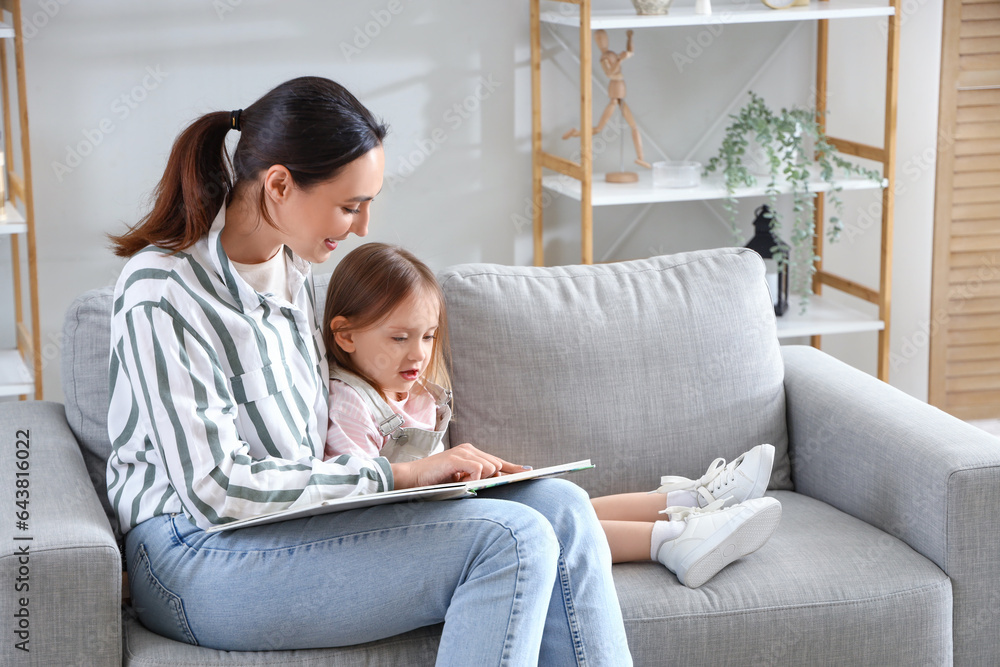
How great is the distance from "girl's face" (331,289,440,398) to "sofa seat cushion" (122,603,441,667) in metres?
0.41

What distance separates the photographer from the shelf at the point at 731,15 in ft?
7.98

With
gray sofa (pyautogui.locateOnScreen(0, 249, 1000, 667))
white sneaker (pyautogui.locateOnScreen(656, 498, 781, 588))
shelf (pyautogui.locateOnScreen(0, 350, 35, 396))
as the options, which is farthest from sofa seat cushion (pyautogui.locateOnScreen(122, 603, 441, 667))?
shelf (pyautogui.locateOnScreen(0, 350, 35, 396))

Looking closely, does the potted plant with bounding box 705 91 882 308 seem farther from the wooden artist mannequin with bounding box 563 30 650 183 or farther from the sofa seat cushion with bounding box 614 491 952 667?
the sofa seat cushion with bounding box 614 491 952 667

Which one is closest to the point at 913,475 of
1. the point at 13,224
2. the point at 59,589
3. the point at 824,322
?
the point at 824,322

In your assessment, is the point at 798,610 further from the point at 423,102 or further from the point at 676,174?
the point at 423,102

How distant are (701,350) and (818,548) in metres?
0.42

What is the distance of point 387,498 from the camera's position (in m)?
1.28

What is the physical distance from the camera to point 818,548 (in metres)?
1.61

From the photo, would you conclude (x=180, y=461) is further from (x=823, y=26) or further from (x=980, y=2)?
(x=980, y=2)

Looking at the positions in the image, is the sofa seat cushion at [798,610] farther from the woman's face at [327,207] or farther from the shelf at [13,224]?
the shelf at [13,224]

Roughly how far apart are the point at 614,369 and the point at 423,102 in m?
1.15

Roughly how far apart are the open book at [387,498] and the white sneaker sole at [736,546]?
309 mm

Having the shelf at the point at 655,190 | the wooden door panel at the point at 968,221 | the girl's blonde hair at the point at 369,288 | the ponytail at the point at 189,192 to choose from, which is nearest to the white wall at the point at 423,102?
the wooden door panel at the point at 968,221

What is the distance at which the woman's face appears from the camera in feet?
4.45
